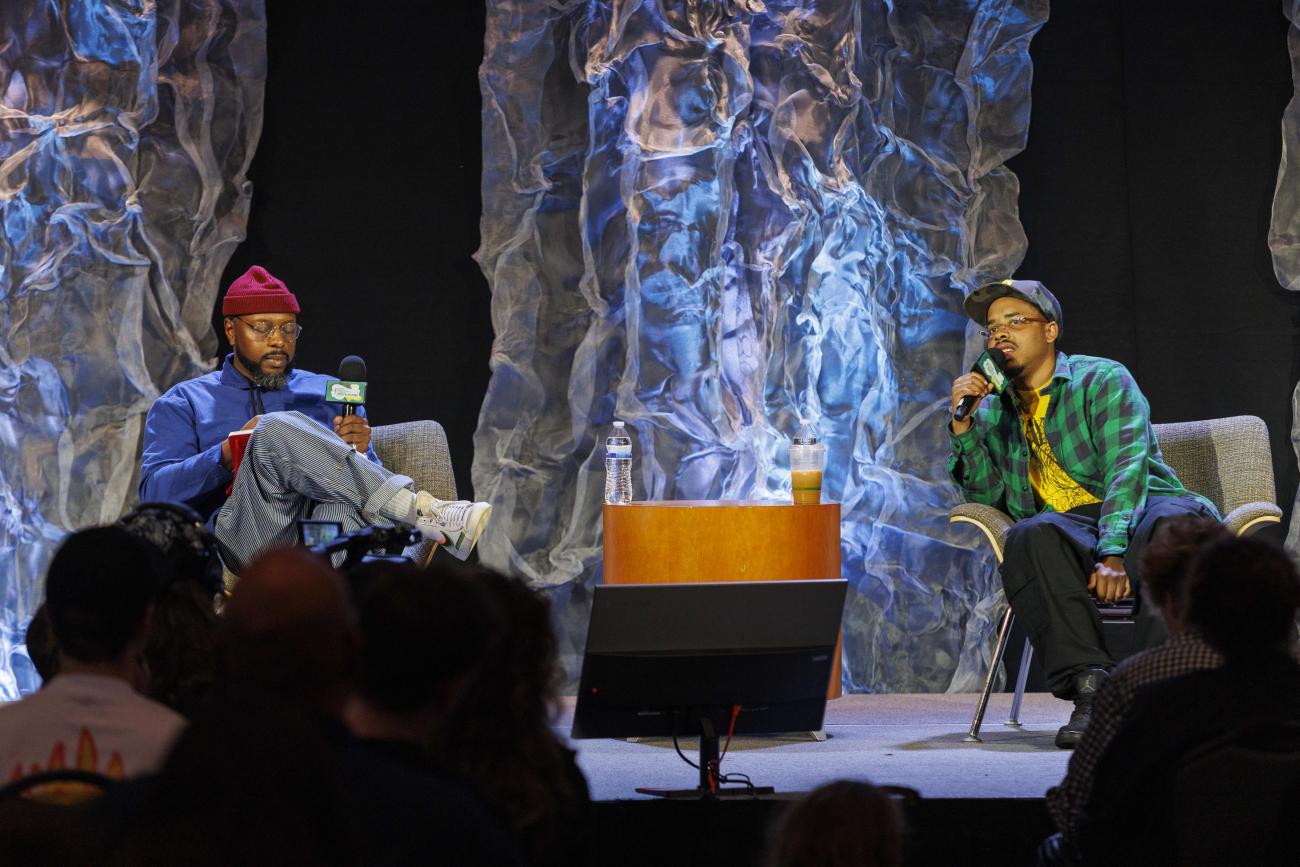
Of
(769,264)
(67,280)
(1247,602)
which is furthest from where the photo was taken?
(769,264)

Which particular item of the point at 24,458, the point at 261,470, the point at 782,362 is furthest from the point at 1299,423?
the point at 24,458

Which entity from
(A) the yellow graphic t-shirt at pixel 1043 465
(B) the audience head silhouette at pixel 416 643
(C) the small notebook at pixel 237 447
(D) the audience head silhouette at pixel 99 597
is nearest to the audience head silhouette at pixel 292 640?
(B) the audience head silhouette at pixel 416 643

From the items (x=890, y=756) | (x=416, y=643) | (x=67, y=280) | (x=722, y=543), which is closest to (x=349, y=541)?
(x=416, y=643)

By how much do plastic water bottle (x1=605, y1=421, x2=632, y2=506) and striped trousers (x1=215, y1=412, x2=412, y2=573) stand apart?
91cm

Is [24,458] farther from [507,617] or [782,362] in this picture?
[507,617]

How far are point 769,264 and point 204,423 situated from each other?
71.4 inches

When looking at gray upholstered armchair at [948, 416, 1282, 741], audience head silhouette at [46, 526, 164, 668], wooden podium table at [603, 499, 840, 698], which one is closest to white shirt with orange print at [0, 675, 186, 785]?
audience head silhouette at [46, 526, 164, 668]

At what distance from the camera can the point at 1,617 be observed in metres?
4.57

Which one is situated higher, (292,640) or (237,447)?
(292,640)

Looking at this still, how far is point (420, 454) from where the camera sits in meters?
4.11

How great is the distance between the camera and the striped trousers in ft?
11.6

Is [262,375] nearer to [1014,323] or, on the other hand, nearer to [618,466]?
[618,466]

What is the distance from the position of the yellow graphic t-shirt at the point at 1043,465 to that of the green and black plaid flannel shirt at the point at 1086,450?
27 mm

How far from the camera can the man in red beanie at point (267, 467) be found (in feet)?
11.6
